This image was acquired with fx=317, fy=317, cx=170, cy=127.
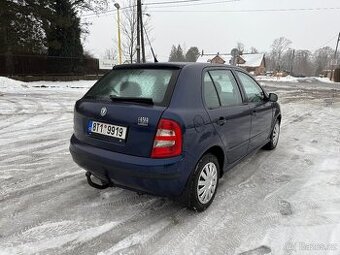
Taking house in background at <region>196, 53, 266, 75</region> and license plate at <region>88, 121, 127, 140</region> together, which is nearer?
license plate at <region>88, 121, 127, 140</region>

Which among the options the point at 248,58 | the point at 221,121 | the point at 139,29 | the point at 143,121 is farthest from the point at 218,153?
the point at 248,58

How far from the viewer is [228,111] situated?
3.78 m

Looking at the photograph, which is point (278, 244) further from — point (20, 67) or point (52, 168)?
point (20, 67)

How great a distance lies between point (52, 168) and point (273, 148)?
12.9 ft

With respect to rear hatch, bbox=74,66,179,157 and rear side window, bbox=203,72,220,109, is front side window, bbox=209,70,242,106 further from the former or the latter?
rear hatch, bbox=74,66,179,157

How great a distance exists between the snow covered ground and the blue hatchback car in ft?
1.03

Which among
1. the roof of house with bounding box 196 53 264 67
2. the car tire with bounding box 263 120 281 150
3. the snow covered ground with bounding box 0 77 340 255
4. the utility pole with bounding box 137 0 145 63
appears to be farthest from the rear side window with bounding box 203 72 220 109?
the roof of house with bounding box 196 53 264 67

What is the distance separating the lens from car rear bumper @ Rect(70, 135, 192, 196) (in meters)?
2.98

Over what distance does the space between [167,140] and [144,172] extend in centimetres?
37

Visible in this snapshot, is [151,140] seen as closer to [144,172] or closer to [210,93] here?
[144,172]

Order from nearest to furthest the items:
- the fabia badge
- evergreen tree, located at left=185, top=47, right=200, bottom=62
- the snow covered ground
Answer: the snow covered ground → the fabia badge → evergreen tree, located at left=185, top=47, right=200, bottom=62

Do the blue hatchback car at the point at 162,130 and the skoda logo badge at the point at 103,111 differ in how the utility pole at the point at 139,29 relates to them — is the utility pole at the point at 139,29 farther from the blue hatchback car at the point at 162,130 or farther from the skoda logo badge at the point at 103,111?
the skoda logo badge at the point at 103,111

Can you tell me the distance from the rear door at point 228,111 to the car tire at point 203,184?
0.33 meters

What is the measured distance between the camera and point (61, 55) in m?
26.5
